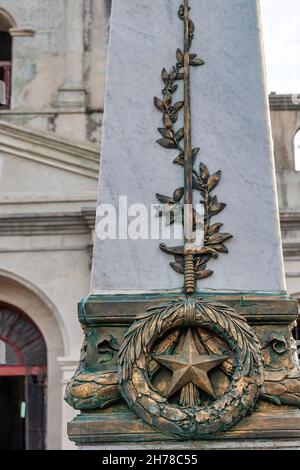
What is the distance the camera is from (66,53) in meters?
15.9

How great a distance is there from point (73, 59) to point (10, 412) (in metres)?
7.03

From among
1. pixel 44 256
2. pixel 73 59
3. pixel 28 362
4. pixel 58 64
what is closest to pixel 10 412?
pixel 28 362

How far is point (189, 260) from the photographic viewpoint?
13.6 feet

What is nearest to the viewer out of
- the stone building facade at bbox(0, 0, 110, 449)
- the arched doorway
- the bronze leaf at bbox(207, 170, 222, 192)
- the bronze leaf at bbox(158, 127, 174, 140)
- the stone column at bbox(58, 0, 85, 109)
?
the bronze leaf at bbox(207, 170, 222, 192)

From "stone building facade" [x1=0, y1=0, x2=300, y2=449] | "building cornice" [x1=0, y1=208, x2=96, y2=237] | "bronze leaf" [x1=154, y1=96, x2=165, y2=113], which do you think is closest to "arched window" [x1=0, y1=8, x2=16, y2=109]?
"stone building facade" [x1=0, y1=0, x2=300, y2=449]

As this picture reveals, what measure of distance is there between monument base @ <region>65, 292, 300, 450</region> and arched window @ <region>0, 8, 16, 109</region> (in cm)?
1242

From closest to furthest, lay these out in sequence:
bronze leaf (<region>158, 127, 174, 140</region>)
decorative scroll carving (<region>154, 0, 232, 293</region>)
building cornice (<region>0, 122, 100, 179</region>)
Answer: decorative scroll carving (<region>154, 0, 232, 293</region>) < bronze leaf (<region>158, 127, 174, 140</region>) < building cornice (<region>0, 122, 100, 179</region>)

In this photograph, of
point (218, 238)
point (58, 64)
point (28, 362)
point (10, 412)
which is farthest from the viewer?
point (10, 412)

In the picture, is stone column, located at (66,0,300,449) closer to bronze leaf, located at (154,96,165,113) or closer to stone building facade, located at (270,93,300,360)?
bronze leaf, located at (154,96,165,113)

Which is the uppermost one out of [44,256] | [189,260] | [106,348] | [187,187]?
[44,256]

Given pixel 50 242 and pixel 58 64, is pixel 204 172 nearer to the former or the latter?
pixel 50 242

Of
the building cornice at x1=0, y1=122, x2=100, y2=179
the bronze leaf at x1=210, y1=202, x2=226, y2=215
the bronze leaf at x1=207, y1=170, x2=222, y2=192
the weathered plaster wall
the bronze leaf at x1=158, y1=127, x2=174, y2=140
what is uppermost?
the weathered plaster wall

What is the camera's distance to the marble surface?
419 centimetres
